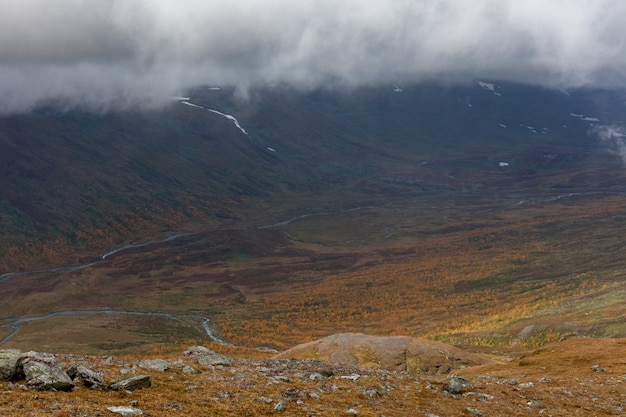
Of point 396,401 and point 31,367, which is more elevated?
point 31,367

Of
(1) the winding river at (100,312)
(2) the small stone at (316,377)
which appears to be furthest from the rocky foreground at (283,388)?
(1) the winding river at (100,312)

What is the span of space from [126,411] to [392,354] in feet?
114

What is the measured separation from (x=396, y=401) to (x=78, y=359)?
16.4 metres

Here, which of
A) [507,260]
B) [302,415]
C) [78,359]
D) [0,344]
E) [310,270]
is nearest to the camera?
[302,415]

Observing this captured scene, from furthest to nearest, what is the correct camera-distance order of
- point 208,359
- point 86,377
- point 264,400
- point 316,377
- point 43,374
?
1. point 208,359
2. point 316,377
3. point 264,400
4. point 86,377
5. point 43,374

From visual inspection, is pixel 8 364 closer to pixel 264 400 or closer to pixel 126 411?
pixel 126 411

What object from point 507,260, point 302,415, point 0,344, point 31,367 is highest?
point 31,367

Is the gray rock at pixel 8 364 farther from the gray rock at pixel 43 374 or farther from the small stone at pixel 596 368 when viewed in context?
the small stone at pixel 596 368

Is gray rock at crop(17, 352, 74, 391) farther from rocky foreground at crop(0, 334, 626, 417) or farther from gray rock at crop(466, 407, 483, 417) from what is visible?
gray rock at crop(466, 407, 483, 417)

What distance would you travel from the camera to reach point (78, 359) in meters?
28.7

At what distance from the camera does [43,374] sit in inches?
794

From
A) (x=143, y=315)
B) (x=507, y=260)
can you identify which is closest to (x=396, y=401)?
(x=143, y=315)

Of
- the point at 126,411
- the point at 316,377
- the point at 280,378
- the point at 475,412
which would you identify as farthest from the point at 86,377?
the point at 475,412

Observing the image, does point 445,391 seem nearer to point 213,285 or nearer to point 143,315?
point 143,315
